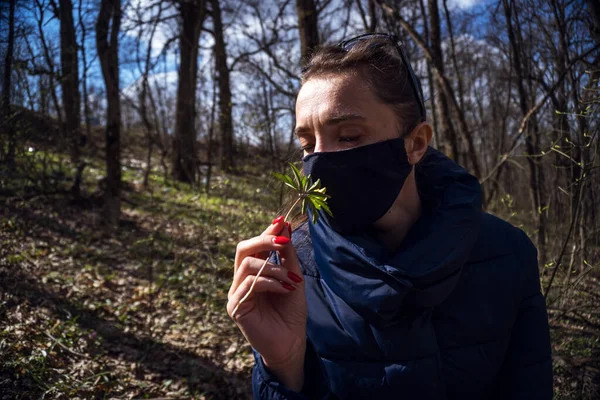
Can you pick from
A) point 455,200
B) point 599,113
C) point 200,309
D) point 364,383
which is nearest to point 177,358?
point 200,309

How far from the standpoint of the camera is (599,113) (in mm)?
2795

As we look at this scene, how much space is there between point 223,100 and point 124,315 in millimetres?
8225

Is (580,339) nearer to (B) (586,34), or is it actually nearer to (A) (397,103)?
(B) (586,34)

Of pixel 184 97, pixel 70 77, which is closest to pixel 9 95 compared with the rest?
pixel 70 77

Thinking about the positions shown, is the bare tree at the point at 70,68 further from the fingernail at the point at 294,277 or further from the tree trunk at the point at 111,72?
the fingernail at the point at 294,277

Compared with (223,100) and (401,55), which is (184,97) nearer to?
(223,100)

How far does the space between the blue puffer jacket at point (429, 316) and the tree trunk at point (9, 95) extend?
197 inches

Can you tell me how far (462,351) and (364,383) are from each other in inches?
14.8

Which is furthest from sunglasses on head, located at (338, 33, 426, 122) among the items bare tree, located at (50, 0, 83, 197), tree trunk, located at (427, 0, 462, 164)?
bare tree, located at (50, 0, 83, 197)

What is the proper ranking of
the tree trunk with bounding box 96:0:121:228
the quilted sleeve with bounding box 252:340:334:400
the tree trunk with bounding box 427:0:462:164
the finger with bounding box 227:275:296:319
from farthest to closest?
1. the tree trunk with bounding box 96:0:121:228
2. the tree trunk with bounding box 427:0:462:164
3. the quilted sleeve with bounding box 252:340:334:400
4. the finger with bounding box 227:275:296:319

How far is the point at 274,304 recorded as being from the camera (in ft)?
4.42

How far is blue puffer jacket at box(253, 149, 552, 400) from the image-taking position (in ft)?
4.69

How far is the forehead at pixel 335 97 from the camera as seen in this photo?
1492mm

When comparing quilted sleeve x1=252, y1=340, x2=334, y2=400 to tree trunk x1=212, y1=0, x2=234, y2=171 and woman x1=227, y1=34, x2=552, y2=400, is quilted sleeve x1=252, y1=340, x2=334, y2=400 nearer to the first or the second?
woman x1=227, y1=34, x2=552, y2=400
